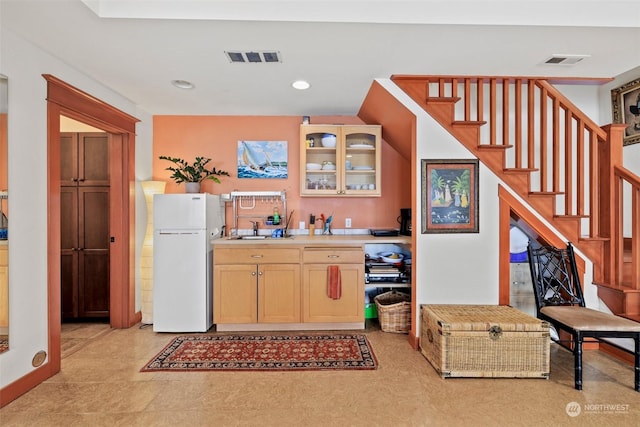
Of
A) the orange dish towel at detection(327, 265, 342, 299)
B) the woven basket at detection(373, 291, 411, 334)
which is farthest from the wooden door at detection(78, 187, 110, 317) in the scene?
the woven basket at detection(373, 291, 411, 334)

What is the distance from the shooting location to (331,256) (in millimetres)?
3449

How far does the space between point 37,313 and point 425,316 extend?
3.03 m

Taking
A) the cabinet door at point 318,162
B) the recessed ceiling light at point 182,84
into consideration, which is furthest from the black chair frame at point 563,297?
the recessed ceiling light at point 182,84

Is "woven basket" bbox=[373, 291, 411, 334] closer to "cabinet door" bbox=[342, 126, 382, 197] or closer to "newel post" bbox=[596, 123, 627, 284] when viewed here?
"cabinet door" bbox=[342, 126, 382, 197]

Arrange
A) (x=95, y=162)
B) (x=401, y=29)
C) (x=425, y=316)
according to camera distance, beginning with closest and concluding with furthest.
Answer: (x=401, y=29)
(x=425, y=316)
(x=95, y=162)

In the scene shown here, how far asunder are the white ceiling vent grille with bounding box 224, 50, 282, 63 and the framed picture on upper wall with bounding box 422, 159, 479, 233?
5.16 feet

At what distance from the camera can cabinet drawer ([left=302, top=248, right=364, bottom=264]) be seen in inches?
136

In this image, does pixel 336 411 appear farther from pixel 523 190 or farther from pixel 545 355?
pixel 523 190

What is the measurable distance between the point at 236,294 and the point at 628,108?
4732 millimetres

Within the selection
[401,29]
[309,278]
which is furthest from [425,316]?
[401,29]

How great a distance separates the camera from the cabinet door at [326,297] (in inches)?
135

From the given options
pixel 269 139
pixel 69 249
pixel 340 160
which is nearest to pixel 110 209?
pixel 69 249

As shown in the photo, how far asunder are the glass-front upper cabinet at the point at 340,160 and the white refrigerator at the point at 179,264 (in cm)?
124

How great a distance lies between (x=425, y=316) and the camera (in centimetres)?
291
